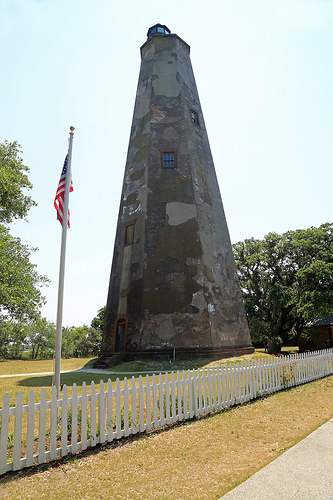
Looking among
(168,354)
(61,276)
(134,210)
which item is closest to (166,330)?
(168,354)

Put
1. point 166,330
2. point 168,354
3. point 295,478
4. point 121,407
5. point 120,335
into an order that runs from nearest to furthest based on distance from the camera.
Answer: point 295,478 < point 121,407 < point 168,354 < point 166,330 < point 120,335

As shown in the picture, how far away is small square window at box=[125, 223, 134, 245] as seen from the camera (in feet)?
73.4

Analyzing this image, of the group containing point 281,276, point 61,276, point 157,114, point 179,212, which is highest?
point 157,114

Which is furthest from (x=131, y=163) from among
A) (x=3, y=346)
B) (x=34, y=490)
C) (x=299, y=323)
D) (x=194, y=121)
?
(x=3, y=346)

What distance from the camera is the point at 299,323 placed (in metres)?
38.3

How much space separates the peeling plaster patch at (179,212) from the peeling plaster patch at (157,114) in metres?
6.82

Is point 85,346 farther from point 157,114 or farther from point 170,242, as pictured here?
point 157,114

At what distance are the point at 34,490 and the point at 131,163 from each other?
22.2m

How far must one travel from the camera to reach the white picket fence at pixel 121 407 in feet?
16.5

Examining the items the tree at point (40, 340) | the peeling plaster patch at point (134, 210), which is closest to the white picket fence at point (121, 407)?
the peeling plaster patch at point (134, 210)

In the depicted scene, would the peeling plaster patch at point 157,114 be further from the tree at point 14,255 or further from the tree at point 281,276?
the tree at point 281,276

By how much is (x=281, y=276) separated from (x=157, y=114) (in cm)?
2122

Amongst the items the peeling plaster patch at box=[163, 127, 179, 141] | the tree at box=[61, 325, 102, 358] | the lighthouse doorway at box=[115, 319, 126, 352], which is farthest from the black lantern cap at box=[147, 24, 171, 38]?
the tree at box=[61, 325, 102, 358]

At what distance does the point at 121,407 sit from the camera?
8984 mm
